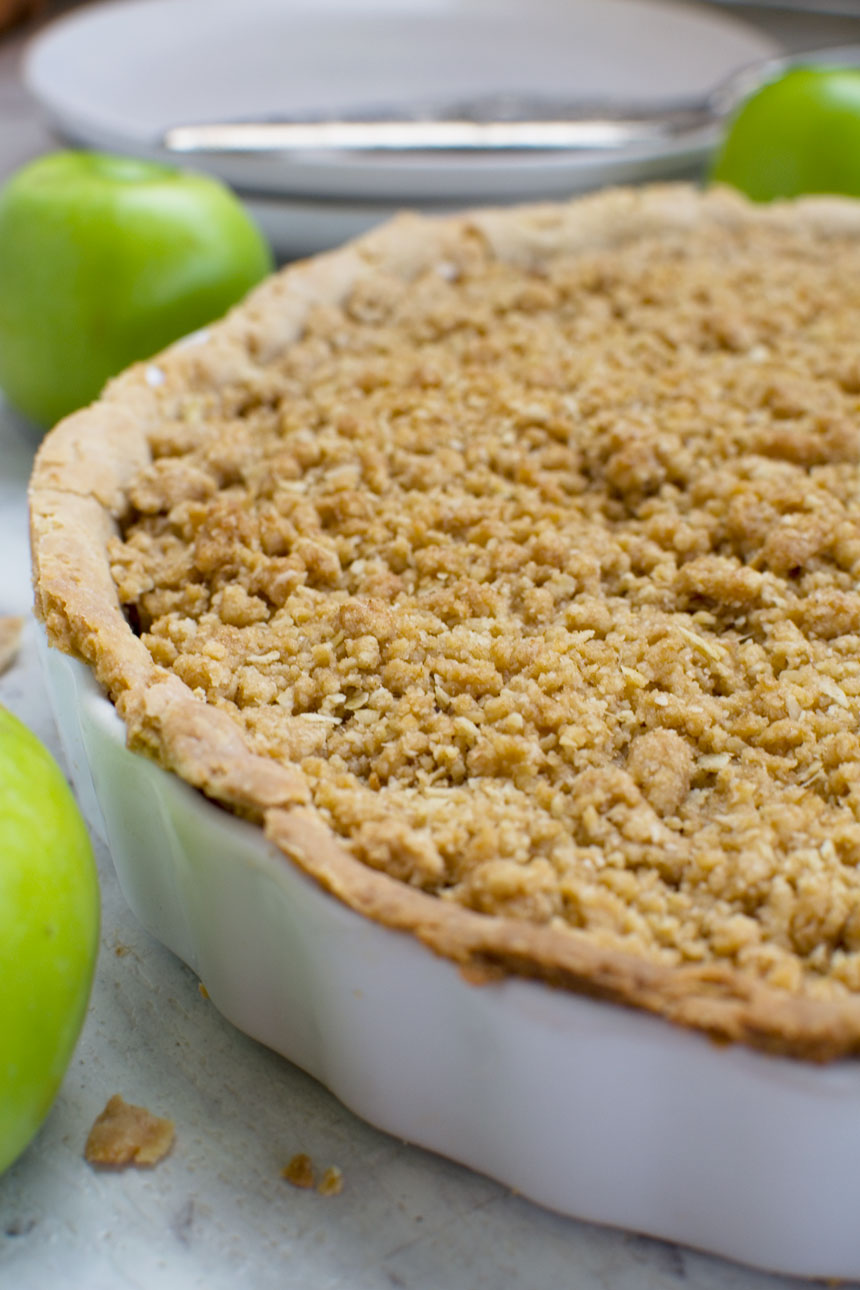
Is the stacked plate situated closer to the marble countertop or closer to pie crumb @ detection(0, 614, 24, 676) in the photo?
pie crumb @ detection(0, 614, 24, 676)

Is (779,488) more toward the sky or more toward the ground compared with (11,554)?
more toward the sky

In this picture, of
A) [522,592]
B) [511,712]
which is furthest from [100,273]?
[511,712]

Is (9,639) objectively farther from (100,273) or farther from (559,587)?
(559,587)

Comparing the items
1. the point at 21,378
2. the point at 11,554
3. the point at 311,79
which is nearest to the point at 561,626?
the point at 11,554

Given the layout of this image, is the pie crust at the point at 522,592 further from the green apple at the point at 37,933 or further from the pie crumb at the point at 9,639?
the pie crumb at the point at 9,639

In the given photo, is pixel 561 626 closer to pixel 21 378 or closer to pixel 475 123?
pixel 21 378

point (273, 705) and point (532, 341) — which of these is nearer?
point (273, 705)

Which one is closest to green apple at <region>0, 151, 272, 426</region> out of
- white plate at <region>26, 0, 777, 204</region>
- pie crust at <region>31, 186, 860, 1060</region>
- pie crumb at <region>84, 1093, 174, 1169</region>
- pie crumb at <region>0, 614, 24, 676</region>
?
pie crust at <region>31, 186, 860, 1060</region>
